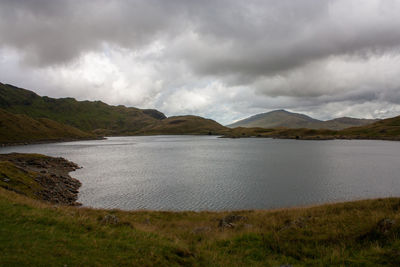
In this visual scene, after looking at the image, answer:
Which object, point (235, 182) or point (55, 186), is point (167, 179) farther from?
point (55, 186)

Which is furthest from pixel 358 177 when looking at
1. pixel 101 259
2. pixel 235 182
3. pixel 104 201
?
pixel 101 259

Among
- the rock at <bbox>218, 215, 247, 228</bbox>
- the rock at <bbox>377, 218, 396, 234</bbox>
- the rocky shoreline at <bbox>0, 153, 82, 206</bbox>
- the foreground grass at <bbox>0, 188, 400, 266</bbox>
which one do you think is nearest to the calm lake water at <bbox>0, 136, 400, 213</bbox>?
the rocky shoreline at <bbox>0, 153, 82, 206</bbox>

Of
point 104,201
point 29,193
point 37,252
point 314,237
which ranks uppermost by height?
point 37,252

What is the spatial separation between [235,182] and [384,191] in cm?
3080

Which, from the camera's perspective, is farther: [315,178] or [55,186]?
[315,178]

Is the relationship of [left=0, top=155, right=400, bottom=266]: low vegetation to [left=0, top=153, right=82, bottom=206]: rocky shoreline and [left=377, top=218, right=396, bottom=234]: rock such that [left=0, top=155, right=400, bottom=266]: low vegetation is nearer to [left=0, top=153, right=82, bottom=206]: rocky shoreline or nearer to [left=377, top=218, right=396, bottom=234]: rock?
[left=377, top=218, right=396, bottom=234]: rock

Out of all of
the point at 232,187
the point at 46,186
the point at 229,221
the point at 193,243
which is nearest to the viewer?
the point at 193,243

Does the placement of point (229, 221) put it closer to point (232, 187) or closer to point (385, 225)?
point (385, 225)

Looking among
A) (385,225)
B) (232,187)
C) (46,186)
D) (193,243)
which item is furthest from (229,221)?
(46,186)

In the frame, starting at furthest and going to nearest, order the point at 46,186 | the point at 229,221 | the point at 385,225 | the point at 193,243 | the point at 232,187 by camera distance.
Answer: the point at 232,187 < the point at 46,186 < the point at 229,221 < the point at 193,243 < the point at 385,225

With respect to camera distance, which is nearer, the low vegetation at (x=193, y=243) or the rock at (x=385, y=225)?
the low vegetation at (x=193, y=243)

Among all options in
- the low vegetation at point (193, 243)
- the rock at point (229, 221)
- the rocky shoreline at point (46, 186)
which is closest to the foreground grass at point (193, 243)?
the low vegetation at point (193, 243)

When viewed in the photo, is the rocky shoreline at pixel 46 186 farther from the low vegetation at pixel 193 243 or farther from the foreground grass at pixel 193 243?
the foreground grass at pixel 193 243

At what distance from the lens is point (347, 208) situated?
23219 mm
